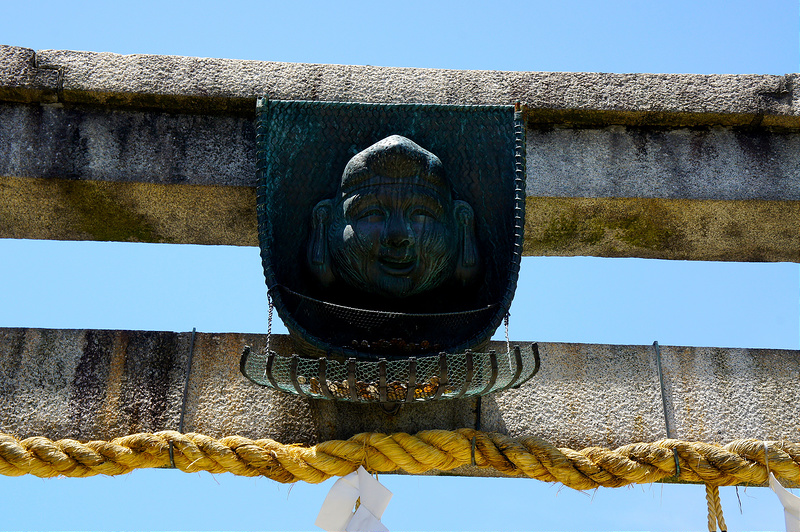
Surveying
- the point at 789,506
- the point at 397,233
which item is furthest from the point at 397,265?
the point at 789,506

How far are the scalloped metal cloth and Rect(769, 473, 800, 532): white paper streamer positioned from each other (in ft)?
3.35

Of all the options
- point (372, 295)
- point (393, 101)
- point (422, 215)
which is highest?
point (393, 101)

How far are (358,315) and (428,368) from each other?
0.37 meters

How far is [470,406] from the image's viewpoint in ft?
12.1

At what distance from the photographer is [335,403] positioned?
11.9ft

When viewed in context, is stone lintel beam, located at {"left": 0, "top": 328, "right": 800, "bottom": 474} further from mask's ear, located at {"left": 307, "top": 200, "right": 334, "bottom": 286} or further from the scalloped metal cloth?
mask's ear, located at {"left": 307, "top": 200, "right": 334, "bottom": 286}

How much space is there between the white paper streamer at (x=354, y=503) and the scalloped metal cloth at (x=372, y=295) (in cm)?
32

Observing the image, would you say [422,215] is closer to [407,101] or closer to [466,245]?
[466,245]

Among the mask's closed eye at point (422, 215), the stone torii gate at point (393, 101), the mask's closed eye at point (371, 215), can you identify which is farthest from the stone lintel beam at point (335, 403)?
the mask's closed eye at point (422, 215)

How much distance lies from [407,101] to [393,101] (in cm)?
6

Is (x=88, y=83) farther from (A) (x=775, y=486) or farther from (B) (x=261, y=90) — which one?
(A) (x=775, y=486)

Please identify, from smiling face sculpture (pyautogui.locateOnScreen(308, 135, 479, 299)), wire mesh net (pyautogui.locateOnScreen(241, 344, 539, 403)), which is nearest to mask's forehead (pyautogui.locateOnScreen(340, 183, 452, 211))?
smiling face sculpture (pyautogui.locateOnScreen(308, 135, 479, 299))

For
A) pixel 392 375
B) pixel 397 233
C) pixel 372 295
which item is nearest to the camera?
pixel 392 375

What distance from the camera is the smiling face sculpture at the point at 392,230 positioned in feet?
11.2
